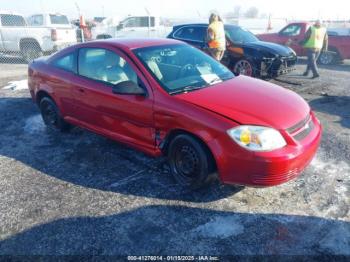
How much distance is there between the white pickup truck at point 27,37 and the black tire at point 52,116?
25.5 ft

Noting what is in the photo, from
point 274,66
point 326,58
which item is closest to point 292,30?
point 326,58

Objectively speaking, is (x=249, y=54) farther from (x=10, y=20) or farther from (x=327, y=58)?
(x=10, y=20)

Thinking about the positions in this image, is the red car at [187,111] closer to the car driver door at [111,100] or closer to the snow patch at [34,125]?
the car driver door at [111,100]

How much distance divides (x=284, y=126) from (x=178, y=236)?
1.49 metres

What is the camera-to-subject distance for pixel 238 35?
9.61m

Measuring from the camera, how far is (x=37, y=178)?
4.00 metres

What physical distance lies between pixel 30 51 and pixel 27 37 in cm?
58

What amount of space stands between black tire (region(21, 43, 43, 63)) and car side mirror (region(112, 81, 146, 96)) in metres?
10.5

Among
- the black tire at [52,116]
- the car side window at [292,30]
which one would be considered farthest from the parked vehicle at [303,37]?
the black tire at [52,116]

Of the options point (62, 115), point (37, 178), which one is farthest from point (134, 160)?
point (62, 115)

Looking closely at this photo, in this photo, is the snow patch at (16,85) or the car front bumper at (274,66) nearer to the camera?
the snow patch at (16,85)

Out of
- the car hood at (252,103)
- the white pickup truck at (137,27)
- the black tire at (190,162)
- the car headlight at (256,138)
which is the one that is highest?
the white pickup truck at (137,27)

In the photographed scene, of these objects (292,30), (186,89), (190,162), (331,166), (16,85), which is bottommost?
(331,166)

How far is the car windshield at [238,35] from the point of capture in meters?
9.41
